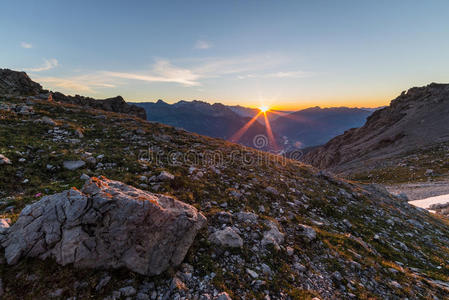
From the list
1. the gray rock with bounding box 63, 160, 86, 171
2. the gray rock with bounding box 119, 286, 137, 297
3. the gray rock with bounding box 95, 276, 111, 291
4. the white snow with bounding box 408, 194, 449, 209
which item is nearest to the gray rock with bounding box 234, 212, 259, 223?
the gray rock with bounding box 119, 286, 137, 297

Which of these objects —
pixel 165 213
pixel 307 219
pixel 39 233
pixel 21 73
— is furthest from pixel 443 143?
pixel 21 73

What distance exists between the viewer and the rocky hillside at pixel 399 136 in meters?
57.3

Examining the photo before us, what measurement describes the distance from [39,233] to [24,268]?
34.5 inches

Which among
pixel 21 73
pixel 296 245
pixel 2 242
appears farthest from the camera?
pixel 21 73

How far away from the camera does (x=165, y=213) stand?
20.5 feet

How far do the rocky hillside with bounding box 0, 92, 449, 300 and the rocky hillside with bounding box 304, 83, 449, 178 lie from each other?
50165mm

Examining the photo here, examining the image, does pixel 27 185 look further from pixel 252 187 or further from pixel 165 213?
pixel 252 187

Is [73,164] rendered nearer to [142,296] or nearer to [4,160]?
[4,160]

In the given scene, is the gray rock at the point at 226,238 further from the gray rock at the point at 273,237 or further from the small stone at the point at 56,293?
the small stone at the point at 56,293

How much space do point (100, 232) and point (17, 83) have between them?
58.6 metres

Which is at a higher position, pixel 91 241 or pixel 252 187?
pixel 91 241

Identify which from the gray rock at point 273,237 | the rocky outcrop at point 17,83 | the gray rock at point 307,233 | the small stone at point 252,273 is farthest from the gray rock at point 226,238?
the rocky outcrop at point 17,83

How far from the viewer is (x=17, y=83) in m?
39.9

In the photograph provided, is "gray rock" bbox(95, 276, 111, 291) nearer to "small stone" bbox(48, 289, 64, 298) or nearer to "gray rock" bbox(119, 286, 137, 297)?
"gray rock" bbox(119, 286, 137, 297)
